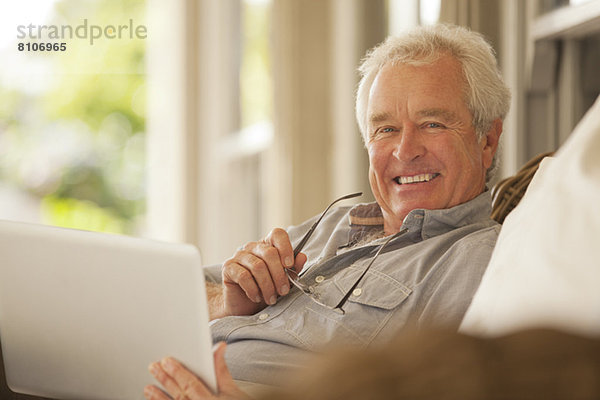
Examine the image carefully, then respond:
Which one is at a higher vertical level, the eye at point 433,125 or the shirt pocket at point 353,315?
the eye at point 433,125

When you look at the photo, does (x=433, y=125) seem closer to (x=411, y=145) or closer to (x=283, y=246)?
(x=411, y=145)

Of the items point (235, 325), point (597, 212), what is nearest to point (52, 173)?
A: point (235, 325)

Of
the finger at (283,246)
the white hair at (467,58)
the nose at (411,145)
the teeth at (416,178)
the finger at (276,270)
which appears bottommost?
the finger at (276,270)

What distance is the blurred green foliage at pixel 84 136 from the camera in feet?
24.6

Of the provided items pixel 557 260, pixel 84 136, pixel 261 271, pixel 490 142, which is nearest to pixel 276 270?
pixel 261 271

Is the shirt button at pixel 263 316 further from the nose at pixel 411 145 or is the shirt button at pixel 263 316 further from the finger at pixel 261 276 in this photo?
the nose at pixel 411 145

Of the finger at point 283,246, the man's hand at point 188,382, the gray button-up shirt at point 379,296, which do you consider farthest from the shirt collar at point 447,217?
the man's hand at point 188,382

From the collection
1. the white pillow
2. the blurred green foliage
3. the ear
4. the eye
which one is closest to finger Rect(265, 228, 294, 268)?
the eye

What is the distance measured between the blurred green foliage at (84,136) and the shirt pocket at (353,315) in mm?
6503

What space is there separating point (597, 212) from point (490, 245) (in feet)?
2.03

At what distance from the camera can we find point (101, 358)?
986mm

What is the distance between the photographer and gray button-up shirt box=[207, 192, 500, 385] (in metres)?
1.20

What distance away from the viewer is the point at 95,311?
0.96 meters

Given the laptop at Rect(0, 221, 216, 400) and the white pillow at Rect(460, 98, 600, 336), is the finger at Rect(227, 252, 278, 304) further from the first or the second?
the white pillow at Rect(460, 98, 600, 336)
